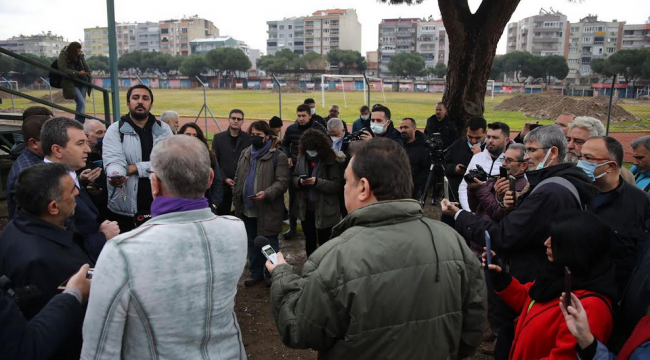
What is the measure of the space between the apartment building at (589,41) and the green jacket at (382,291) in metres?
118

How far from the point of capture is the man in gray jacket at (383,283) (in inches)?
70.0

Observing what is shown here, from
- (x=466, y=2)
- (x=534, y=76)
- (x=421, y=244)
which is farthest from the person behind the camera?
(x=534, y=76)

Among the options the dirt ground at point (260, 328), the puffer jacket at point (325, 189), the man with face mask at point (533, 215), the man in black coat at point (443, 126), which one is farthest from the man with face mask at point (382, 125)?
the man in black coat at point (443, 126)

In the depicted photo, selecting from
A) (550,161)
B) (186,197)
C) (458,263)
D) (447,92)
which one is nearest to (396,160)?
(458,263)

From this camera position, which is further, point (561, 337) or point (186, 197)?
point (561, 337)

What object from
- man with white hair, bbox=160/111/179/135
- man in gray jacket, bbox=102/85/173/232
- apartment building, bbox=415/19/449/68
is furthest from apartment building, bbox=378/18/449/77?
man in gray jacket, bbox=102/85/173/232

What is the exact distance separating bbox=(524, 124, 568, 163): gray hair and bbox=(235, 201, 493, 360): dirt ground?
1.85 metres

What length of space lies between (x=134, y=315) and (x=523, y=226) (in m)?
2.28

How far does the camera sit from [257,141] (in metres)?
5.36

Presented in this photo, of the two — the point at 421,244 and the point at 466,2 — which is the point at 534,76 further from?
the point at 421,244

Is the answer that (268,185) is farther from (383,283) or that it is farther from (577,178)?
(383,283)

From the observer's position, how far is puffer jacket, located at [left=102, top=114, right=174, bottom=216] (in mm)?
4355

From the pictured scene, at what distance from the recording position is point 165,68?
8650 cm

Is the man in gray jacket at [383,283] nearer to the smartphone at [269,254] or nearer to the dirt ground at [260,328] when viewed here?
the smartphone at [269,254]
